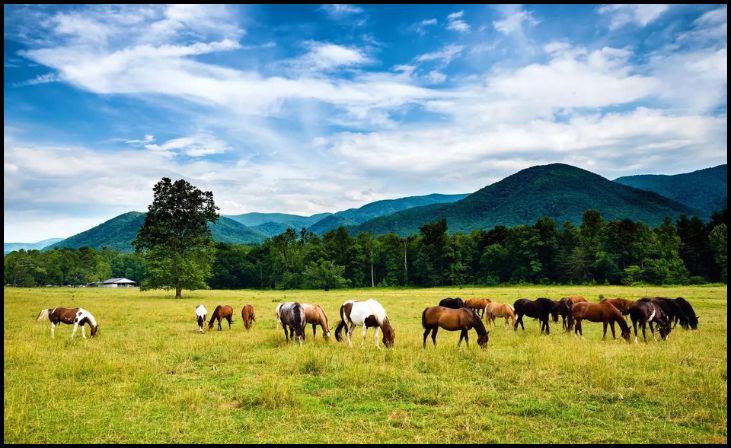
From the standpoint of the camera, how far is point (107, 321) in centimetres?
2448

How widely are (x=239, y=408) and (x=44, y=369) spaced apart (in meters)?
7.28

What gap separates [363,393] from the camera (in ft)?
32.3

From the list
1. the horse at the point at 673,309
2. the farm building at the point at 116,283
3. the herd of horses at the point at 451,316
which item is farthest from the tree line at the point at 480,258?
the horse at the point at 673,309

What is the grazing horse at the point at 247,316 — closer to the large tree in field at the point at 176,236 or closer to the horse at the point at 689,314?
the horse at the point at 689,314

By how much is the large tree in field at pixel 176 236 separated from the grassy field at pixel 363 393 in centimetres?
3293

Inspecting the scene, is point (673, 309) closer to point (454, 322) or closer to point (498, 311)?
point (498, 311)

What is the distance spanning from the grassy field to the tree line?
178ft

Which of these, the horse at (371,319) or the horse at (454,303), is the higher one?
the horse at (371,319)

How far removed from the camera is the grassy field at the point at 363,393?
7625mm

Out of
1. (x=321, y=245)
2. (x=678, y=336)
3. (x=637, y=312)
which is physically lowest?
(x=678, y=336)

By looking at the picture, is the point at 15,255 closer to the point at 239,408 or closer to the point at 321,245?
the point at 321,245

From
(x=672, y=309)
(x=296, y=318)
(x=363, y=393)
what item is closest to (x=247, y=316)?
(x=296, y=318)

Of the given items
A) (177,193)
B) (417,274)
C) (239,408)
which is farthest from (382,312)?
(417,274)

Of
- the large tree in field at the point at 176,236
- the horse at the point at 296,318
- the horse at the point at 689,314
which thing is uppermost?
the large tree in field at the point at 176,236
